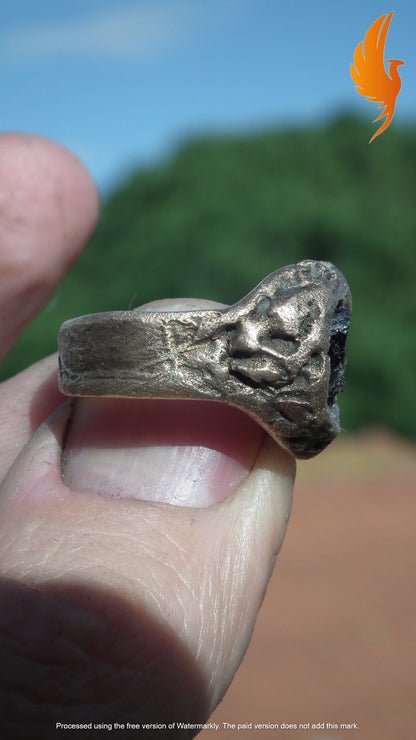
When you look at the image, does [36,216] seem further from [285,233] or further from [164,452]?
[285,233]

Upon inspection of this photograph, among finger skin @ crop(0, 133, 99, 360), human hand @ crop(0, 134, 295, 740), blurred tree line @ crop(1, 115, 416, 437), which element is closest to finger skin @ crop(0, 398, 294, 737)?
human hand @ crop(0, 134, 295, 740)

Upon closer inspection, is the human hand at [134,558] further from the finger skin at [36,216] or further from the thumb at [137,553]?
the finger skin at [36,216]

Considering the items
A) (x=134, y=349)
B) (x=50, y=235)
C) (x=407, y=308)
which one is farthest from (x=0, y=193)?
(x=407, y=308)

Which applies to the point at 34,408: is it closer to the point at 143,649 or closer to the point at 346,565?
the point at 143,649

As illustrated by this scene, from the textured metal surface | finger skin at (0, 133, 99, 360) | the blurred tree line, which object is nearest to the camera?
the textured metal surface

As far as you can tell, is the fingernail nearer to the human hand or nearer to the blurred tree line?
the human hand

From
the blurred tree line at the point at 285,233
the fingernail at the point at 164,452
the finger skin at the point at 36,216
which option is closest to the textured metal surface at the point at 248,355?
the fingernail at the point at 164,452

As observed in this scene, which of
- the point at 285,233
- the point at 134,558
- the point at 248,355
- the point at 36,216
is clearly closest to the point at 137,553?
the point at 134,558
